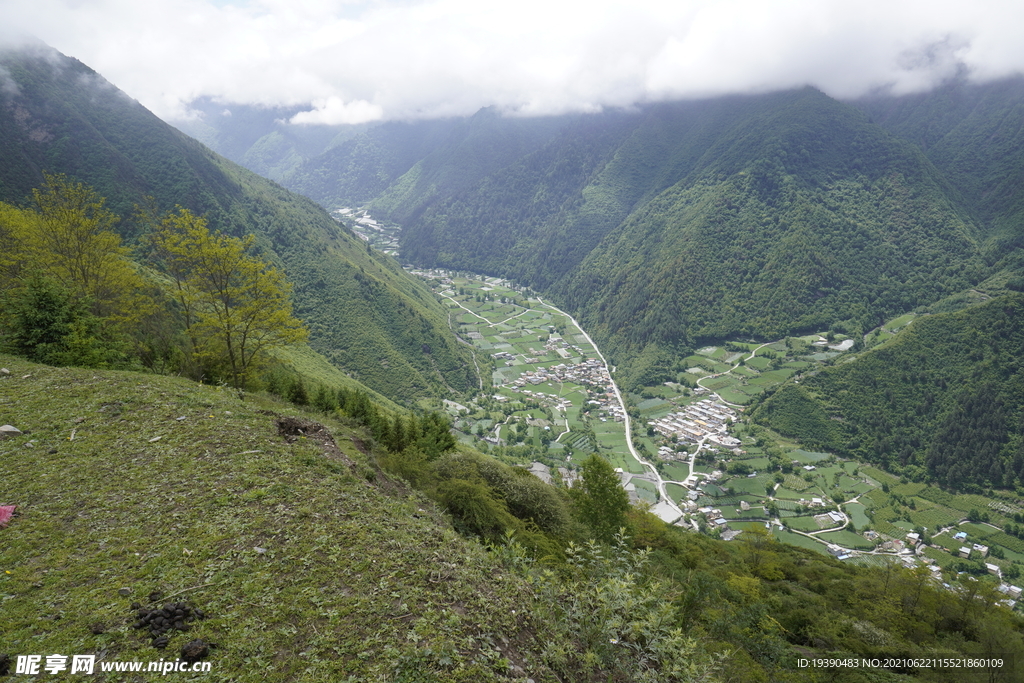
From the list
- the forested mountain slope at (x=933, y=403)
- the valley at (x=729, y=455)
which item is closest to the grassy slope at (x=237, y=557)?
the valley at (x=729, y=455)

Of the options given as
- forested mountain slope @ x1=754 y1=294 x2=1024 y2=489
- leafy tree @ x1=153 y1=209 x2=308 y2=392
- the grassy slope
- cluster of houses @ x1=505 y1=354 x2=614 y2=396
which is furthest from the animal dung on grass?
forested mountain slope @ x1=754 y1=294 x2=1024 y2=489

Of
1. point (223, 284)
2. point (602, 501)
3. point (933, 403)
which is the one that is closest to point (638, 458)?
point (933, 403)

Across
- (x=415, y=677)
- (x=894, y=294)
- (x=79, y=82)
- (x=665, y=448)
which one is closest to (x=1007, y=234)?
(x=894, y=294)

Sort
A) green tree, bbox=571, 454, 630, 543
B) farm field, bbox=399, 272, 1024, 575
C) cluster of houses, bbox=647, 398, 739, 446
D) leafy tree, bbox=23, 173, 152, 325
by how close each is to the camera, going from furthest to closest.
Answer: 1. cluster of houses, bbox=647, 398, 739, 446
2. farm field, bbox=399, 272, 1024, 575
3. green tree, bbox=571, 454, 630, 543
4. leafy tree, bbox=23, 173, 152, 325

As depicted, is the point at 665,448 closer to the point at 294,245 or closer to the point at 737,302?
the point at 737,302

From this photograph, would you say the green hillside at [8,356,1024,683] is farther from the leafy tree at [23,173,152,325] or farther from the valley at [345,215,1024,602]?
the valley at [345,215,1024,602]

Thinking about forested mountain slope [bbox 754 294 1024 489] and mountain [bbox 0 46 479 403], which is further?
forested mountain slope [bbox 754 294 1024 489]

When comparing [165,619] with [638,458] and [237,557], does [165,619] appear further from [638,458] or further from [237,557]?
[638,458]
